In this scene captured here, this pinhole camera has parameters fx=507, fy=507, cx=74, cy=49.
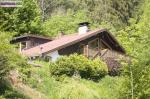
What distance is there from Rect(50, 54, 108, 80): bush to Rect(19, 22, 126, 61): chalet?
4.08m

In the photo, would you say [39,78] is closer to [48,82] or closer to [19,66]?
[48,82]

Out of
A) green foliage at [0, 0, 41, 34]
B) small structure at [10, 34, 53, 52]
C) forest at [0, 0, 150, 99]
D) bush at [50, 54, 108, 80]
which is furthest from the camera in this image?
green foliage at [0, 0, 41, 34]

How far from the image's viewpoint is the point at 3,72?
2553cm

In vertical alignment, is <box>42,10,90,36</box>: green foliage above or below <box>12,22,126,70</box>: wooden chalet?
below

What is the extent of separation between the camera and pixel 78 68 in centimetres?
3409

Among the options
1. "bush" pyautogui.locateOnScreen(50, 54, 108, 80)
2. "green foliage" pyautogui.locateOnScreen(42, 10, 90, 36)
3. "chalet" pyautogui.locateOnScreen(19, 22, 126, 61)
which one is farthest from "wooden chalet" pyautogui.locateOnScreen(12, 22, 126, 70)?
"green foliage" pyautogui.locateOnScreen(42, 10, 90, 36)

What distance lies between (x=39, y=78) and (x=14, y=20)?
23434mm

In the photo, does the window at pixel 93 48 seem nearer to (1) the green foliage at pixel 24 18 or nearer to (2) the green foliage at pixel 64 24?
(1) the green foliage at pixel 24 18

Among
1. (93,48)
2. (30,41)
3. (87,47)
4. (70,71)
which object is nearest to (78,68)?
(70,71)

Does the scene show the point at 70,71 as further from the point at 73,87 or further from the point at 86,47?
the point at 73,87

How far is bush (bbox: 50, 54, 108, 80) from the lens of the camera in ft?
109

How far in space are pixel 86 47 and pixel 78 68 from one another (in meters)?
7.18

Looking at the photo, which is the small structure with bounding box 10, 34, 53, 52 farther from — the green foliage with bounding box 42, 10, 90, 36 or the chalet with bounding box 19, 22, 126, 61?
the green foliage with bounding box 42, 10, 90, 36

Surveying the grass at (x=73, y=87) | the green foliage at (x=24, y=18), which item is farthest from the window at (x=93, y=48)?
the green foliage at (x=24, y=18)
